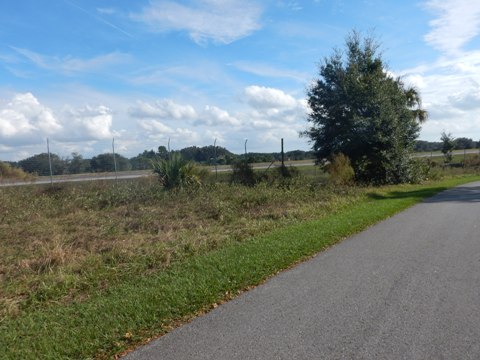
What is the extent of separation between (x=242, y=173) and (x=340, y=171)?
16.1 ft

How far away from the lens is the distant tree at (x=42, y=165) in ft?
75.7

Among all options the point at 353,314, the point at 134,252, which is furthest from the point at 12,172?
the point at 353,314

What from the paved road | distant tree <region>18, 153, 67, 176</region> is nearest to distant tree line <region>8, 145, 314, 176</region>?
distant tree <region>18, 153, 67, 176</region>

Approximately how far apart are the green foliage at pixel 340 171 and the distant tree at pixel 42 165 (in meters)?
13.7

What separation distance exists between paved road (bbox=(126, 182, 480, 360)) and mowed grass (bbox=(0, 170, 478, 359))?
1.68ft

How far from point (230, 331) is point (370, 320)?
1.53m

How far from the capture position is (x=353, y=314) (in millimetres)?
5285

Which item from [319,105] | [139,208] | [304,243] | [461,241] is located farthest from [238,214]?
[319,105]

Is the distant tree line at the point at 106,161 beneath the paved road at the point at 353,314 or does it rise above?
above

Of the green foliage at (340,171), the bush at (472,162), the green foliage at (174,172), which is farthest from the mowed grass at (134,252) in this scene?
the bush at (472,162)

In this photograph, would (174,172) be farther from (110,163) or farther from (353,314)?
(353,314)

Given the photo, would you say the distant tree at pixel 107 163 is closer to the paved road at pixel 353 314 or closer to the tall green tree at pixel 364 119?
the tall green tree at pixel 364 119

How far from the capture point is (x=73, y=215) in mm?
13461

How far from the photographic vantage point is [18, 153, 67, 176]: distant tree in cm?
2308
